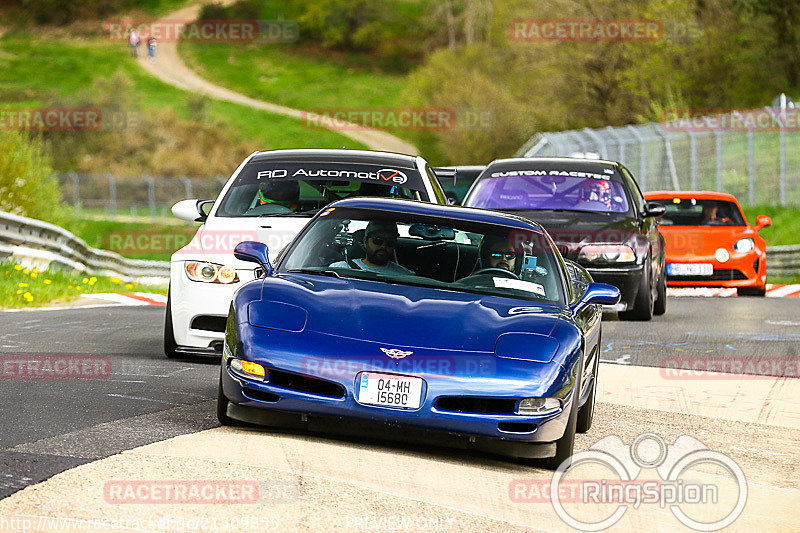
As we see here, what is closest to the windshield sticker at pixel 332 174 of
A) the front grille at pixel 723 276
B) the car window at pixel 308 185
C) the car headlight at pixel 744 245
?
the car window at pixel 308 185

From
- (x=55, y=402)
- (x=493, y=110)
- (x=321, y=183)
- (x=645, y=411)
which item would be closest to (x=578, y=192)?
(x=321, y=183)

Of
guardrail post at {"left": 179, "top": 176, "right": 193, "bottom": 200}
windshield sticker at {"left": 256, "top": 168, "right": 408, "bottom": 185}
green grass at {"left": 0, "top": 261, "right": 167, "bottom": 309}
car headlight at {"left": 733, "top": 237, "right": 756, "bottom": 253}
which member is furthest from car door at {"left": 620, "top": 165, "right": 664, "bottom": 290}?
guardrail post at {"left": 179, "top": 176, "right": 193, "bottom": 200}

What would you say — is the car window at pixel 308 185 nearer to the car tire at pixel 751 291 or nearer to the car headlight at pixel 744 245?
the car headlight at pixel 744 245

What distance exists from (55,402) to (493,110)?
58112mm

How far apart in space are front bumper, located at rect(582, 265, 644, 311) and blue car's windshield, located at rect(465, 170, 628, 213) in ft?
3.25

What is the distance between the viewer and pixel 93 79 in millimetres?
101812

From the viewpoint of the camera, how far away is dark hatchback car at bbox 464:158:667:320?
551 inches

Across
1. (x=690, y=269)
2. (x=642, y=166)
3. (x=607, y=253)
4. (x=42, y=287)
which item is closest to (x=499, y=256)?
(x=607, y=253)

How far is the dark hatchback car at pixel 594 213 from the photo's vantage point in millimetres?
14000

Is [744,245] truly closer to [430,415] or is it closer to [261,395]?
[430,415]

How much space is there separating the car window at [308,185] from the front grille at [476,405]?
445cm

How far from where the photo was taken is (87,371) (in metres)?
9.47

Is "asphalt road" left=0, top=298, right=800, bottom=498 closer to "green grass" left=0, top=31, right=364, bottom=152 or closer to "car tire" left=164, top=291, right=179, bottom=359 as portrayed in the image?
"car tire" left=164, top=291, right=179, bottom=359

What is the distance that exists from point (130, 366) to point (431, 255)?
2785 mm
